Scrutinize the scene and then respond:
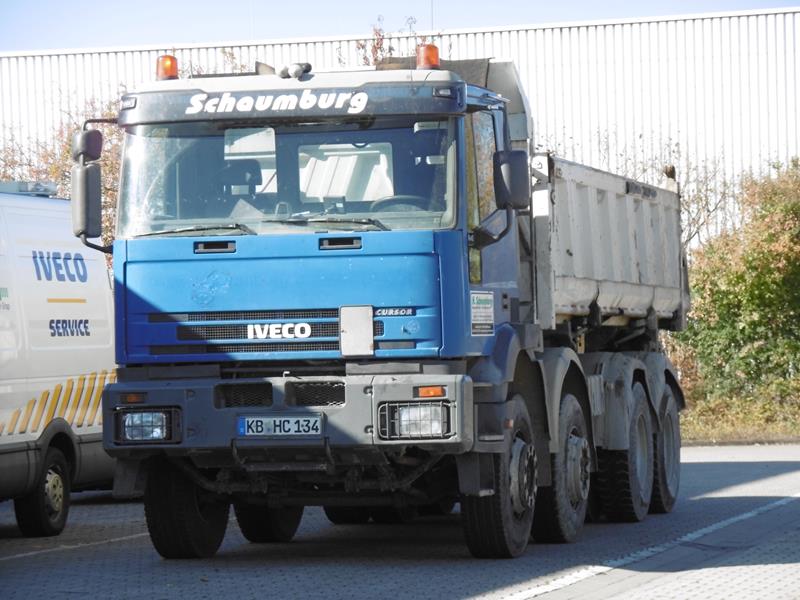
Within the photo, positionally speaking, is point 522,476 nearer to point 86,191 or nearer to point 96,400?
point 86,191

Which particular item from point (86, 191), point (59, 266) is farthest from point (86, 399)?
point (86, 191)

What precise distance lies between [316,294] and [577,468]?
3408 mm

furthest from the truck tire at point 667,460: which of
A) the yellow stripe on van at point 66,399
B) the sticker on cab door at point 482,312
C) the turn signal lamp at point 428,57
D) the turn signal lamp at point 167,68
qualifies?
the turn signal lamp at point 167,68

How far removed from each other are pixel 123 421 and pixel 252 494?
1.14 meters

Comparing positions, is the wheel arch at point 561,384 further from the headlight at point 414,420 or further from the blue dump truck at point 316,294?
the headlight at point 414,420

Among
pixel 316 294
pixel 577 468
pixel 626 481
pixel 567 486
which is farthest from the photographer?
pixel 626 481

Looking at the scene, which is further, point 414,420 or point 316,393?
point 316,393

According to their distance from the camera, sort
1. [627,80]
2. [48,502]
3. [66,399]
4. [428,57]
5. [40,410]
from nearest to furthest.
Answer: [428,57] → [40,410] → [48,502] → [66,399] → [627,80]

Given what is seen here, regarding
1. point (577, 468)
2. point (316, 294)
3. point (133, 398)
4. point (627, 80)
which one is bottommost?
point (577, 468)

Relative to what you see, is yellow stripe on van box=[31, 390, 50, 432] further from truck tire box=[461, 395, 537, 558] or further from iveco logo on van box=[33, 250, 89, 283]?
truck tire box=[461, 395, 537, 558]

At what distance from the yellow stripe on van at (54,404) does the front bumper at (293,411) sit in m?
3.39

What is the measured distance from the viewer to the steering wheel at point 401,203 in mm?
11883

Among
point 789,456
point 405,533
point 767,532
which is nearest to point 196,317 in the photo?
point 405,533

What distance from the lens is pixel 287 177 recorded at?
12.1 metres
